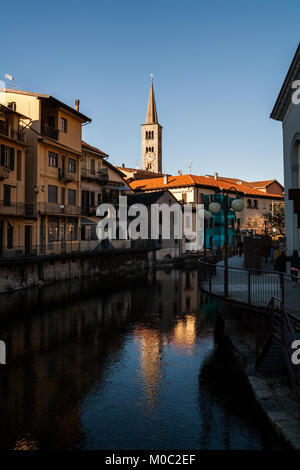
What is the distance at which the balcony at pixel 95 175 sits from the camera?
42997mm

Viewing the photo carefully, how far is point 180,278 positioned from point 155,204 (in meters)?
17.1

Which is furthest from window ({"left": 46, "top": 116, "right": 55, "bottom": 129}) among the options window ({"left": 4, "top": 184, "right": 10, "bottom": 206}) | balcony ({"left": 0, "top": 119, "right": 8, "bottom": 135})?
window ({"left": 4, "top": 184, "right": 10, "bottom": 206})

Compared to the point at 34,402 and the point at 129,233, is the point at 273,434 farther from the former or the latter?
the point at 129,233

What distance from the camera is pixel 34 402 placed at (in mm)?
9641

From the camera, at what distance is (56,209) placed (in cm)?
3497

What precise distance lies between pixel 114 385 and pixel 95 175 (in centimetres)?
3594

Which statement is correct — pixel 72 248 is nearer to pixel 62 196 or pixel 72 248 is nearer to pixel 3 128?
pixel 62 196

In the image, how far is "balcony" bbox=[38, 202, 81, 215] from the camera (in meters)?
32.9

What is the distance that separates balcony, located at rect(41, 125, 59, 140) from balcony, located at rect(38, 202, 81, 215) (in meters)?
5.99

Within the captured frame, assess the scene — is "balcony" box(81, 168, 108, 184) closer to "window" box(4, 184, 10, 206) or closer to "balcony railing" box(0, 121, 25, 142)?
"balcony railing" box(0, 121, 25, 142)

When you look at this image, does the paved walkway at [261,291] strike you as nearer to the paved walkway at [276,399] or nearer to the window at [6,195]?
the paved walkway at [276,399]

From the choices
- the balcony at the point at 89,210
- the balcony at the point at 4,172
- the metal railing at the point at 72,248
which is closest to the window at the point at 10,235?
the metal railing at the point at 72,248

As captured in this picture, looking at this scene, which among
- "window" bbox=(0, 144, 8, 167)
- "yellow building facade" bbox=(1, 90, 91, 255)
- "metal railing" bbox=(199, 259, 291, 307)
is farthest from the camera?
"yellow building facade" bbox=(1, 90, 91, 255)
